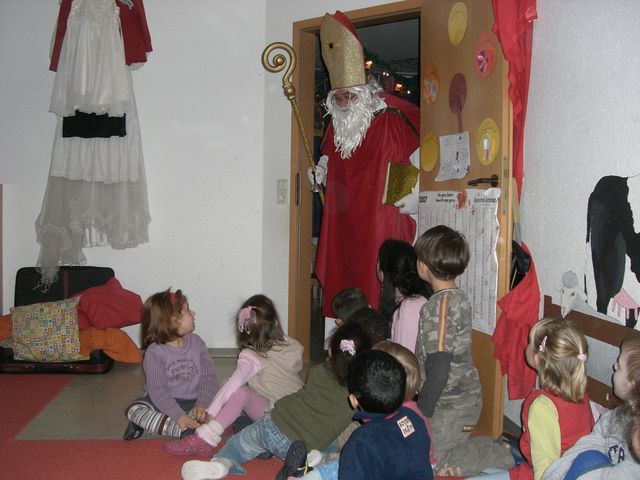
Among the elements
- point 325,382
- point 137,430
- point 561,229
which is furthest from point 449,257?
point 137,430

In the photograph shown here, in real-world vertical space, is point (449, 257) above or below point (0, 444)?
above

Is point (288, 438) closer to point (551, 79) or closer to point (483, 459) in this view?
point (483, 459)

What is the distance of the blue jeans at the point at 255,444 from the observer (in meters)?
2.17

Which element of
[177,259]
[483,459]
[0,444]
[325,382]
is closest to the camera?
[325,382]

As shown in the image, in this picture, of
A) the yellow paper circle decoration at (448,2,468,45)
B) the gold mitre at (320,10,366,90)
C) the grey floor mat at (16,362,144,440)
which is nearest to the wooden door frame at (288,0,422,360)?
the gold mitre at (320,10,366,90)

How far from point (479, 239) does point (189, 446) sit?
1458mm

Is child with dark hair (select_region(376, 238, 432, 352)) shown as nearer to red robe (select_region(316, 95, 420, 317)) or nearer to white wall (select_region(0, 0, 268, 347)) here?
red robe (select_region(316, 95, 420, 317))

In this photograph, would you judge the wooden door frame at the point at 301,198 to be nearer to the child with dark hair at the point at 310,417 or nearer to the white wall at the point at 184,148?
the white wall at the point at 184,148

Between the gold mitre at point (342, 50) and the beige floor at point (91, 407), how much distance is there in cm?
188

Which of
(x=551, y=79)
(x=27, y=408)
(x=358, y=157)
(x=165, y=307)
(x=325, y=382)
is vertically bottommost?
(x=27, y=408)

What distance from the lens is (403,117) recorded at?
3.48 m

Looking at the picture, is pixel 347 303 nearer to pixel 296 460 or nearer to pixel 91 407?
pixel 296 460

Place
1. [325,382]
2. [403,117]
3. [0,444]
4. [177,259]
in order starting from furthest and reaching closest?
[177,259] → [403,117] → [0,444] → [325,382]

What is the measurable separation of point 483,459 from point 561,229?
0.91 meters
